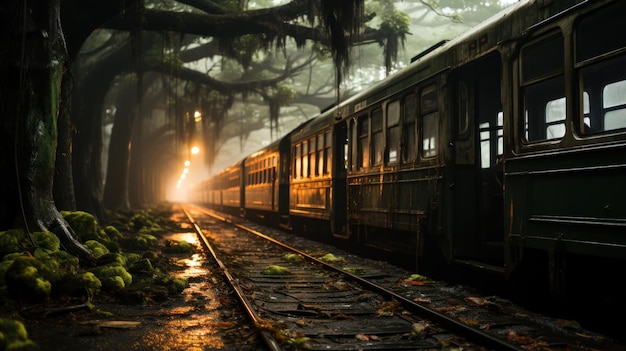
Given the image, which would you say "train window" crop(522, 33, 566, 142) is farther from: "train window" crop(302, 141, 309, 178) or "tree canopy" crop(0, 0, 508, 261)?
"train window" crop(302, 141, 309, 178)

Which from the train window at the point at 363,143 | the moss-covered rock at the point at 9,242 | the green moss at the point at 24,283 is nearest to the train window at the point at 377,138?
the train window at the point at 363,143

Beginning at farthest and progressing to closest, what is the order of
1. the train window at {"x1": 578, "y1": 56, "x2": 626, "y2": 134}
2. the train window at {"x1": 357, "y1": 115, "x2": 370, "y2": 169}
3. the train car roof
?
the train window at {"x1": 357, "y1": 115, "x2": 370, "y2": 169} < the train car roof < the train window at {"x1": 578, "y1": 56, "x2": 626, "y2": 134}

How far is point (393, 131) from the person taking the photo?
9.12m

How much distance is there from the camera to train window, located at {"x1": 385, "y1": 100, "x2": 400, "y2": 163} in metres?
8.87

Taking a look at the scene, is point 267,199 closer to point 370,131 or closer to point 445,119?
point 370,131

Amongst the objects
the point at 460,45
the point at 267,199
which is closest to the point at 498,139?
the point at 460,45

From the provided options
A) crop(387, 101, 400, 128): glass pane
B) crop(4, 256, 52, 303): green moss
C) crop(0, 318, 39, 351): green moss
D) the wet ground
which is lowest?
the wet ground

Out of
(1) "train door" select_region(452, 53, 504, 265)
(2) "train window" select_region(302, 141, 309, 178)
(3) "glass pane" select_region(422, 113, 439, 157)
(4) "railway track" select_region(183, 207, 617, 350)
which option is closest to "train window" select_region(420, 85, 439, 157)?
(3) "glass pane" select_region(422, 113, 439, 157)

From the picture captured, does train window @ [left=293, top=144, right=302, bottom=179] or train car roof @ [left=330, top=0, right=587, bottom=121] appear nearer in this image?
train car roof @ [left=330, top=0, right=587, bottom=121]

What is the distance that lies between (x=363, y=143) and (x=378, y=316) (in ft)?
18.0

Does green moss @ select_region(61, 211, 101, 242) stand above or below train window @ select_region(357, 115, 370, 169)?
below

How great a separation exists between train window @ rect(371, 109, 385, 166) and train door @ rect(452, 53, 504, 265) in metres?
2.34

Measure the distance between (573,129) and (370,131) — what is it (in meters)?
5.33

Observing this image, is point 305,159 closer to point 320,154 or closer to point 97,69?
point 320,154
